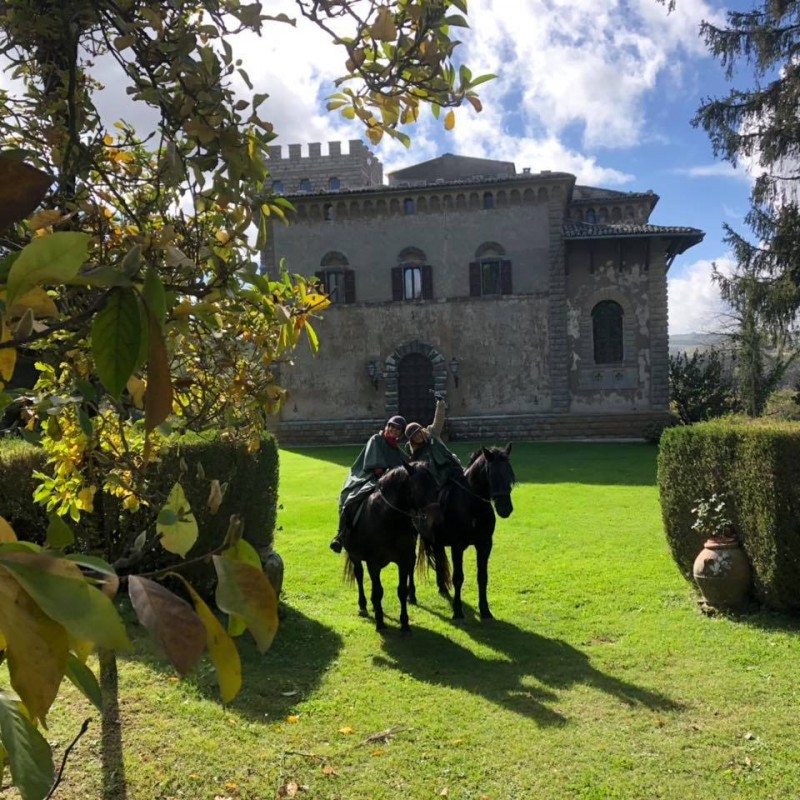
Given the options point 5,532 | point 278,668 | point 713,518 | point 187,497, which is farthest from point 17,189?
point 713,518

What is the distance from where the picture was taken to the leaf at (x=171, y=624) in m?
0.78

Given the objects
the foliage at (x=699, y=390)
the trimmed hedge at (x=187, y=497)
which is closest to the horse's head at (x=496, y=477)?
the trimmed hedge at (x=187, y=497)

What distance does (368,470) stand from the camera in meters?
7.71

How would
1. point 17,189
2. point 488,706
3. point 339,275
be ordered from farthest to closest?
point 339,275 < point 488,706 < point 17,189

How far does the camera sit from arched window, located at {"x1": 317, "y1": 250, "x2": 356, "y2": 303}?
Result: 94.5ft

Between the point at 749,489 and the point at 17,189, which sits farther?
the point at 749,489

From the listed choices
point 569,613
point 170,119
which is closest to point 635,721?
point 569,613

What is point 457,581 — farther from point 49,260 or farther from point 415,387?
point 415,387

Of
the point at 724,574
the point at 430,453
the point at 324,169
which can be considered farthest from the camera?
the point at 324,169

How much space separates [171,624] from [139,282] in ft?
1.85

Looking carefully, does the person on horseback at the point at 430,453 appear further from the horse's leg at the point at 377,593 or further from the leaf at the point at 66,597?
the leaf at the point at 66,597

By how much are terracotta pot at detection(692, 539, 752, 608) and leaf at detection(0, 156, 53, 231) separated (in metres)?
7.62

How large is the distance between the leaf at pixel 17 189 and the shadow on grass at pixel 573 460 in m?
16.2

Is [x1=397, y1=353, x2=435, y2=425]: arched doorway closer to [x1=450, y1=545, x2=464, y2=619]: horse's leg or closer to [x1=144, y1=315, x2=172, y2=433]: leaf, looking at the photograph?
[x1=450, y1=545, x2=464, y2=619]: horse's leg
